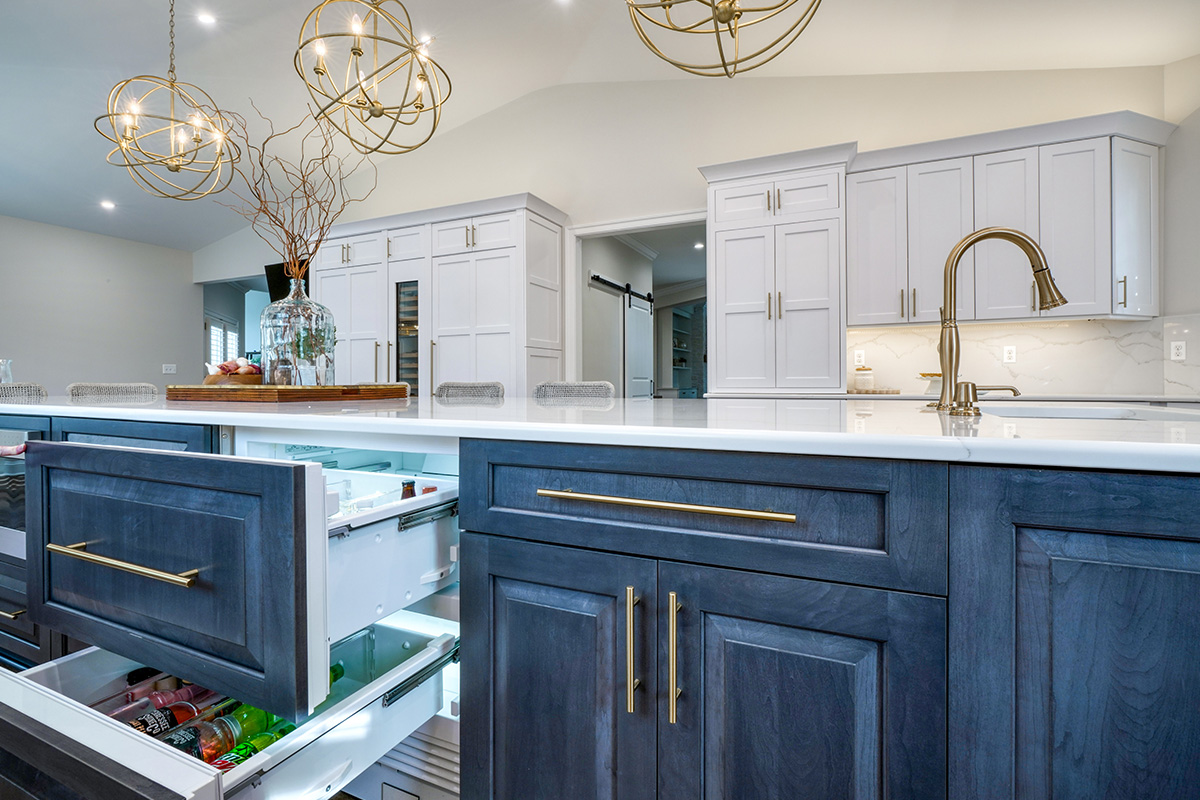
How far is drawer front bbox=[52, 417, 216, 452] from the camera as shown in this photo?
1.17 m

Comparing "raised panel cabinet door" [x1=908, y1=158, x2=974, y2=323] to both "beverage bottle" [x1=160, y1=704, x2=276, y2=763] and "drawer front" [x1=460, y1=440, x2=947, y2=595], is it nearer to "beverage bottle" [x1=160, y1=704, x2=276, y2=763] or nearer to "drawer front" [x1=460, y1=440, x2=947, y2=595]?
"drawer front" [x1=460, y1=440, x2=947, y2=595]

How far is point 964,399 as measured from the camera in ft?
3.61

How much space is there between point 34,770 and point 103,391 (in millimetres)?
2530

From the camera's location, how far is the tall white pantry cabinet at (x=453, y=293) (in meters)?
4.28

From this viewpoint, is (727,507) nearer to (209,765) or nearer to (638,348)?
(209,765)

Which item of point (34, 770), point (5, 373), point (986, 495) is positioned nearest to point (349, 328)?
Result: point (5, 373)

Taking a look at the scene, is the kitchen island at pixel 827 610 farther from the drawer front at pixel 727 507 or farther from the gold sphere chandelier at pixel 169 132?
the gold sphere chandelier at pixel 169 132

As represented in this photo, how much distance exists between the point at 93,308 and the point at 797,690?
870 centimetres

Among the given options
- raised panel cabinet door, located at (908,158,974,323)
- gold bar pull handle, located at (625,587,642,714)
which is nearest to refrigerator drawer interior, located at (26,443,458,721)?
gold bar pull handle, located at (625,587,642,714)

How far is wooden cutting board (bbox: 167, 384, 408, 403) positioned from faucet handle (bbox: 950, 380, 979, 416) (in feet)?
4.93

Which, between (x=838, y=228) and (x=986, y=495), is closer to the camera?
(x=986, y=495)

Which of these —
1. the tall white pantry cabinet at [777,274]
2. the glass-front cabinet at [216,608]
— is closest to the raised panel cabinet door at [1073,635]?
the glass-front cabinet at [216,608]

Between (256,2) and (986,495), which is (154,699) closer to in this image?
(986,495)

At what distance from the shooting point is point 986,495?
0.60m
